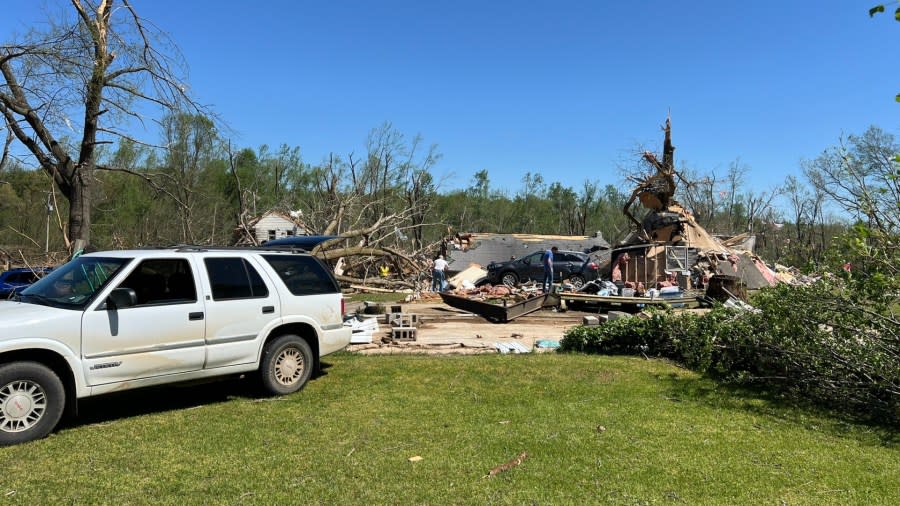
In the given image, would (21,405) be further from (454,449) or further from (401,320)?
(401,320)

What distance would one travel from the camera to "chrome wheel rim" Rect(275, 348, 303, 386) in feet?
22.1

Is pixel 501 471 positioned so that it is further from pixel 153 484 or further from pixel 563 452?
pixel 153 484

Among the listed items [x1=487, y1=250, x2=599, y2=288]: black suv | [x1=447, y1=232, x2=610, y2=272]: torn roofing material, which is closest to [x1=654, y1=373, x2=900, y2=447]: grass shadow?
[x1=487, y1=250, x2=599, y2=288]: black suv

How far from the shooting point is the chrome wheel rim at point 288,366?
674 cm

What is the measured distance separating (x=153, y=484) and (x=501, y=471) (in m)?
2.52

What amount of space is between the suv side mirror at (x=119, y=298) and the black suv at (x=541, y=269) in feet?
63.5

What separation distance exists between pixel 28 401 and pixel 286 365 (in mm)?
2483

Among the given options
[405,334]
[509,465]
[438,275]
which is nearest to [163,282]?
[509,465]

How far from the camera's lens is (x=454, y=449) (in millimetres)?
4949

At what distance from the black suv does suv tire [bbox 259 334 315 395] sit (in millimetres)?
17540

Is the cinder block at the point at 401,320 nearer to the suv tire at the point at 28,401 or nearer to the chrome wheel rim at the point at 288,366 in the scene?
the chrome wheel rim at the point at 288,366

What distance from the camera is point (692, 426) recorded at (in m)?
5.66

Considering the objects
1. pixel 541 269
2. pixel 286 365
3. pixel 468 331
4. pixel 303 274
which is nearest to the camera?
pixel 286 365

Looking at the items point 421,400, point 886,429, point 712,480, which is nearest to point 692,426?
point 712,480
